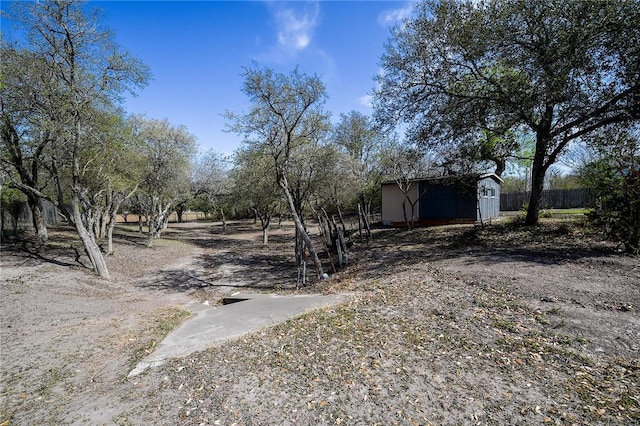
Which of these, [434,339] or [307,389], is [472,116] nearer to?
[434,339]

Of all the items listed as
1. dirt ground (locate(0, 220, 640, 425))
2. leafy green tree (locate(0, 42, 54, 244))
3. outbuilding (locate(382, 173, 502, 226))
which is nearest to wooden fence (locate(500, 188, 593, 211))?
outbuilding (locate(382, 173, 502, 226))

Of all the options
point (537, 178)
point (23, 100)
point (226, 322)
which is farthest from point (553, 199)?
point (23, 100)

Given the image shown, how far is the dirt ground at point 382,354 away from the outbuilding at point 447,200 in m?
8.18

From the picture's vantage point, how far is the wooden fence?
25.1 m

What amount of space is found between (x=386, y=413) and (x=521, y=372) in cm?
170

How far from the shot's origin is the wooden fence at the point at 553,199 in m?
25.1

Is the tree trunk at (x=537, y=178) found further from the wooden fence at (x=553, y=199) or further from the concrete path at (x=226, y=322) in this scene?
the wooden fence at (x=553, y=199)

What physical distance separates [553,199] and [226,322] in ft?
Result: 96.9

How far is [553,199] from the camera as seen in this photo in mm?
26172

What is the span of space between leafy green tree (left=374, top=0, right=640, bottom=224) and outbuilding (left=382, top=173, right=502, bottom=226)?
17.0ft

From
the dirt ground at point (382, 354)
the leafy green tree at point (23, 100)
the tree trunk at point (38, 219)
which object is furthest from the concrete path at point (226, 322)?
the tree trunk at point (38, 219)

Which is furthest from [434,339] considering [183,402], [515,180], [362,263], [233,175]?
[515,180]

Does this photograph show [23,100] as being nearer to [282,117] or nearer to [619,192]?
[282,117]

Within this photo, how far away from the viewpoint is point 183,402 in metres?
3.37
